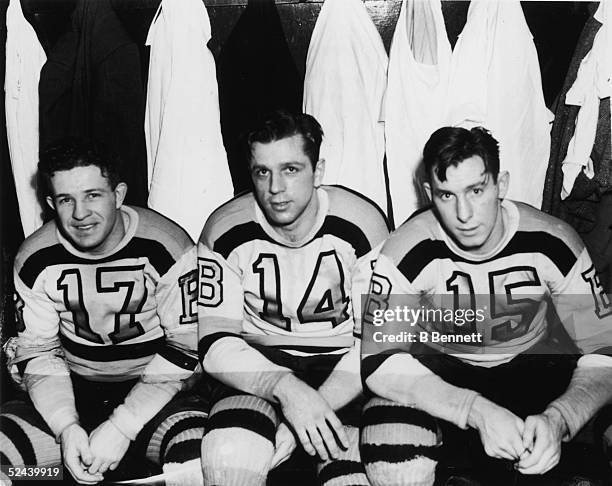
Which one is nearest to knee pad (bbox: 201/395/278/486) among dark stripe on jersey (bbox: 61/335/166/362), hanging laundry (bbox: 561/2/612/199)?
dark stripe on jersey (bbox: 61/335/166/362)

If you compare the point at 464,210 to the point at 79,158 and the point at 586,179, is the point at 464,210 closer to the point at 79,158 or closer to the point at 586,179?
the point at 586,179

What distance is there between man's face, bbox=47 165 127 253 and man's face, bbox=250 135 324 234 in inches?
13.4

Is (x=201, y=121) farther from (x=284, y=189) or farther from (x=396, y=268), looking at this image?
(x=396, y=268)

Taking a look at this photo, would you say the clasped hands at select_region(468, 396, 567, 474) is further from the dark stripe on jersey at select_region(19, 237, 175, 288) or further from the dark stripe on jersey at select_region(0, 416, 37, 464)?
the dark stripe on jersey at select_region(0, 416, 37, 464)

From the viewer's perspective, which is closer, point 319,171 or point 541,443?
point 541,443

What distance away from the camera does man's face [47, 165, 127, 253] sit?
1.58 metres

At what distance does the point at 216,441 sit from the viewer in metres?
1.48

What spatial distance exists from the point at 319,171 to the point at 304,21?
0.36m

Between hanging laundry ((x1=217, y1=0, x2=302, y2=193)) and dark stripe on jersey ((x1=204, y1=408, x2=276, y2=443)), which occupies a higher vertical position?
hanging laundry ((x1=217, y1=0, x2=302, y2=193))

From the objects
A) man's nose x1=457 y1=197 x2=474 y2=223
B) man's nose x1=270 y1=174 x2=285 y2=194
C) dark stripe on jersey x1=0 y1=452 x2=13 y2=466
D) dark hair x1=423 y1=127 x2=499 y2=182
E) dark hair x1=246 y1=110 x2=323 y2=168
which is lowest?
dark stripe on jersey x1=0 y1=452 x2=13 y2=466

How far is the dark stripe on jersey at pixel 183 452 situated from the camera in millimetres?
1518

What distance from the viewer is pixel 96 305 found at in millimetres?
1601

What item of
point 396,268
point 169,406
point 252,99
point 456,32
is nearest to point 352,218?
point 396,268

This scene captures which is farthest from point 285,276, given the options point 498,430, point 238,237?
point 498,430
